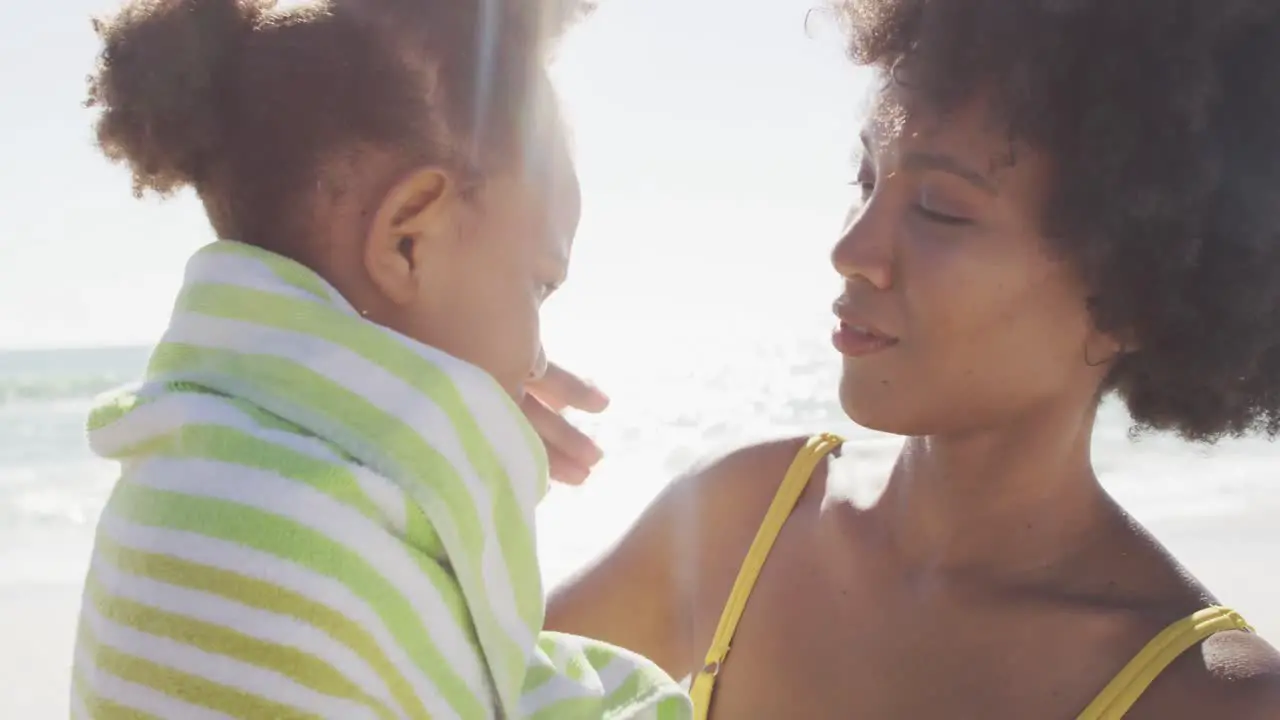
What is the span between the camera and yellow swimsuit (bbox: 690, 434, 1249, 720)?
4.94 ft

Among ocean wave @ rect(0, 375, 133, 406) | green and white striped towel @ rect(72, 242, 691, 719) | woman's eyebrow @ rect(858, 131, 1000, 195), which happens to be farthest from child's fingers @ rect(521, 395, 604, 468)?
ocean wave @ rect(0, 375, 133, 406)

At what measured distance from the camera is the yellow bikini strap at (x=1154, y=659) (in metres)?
1.50

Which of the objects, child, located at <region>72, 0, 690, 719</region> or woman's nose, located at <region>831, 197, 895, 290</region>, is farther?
woman's nose, located at <region>831, 197, 895, 290</region>

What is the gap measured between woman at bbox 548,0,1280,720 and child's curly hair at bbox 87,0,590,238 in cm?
68

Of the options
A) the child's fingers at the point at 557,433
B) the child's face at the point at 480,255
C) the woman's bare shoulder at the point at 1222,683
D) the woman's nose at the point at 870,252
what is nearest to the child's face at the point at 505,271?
the child's face at the point at 480,255

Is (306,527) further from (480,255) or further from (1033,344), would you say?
(1033,344)

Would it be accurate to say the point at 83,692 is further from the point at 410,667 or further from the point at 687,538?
the point at 687,538

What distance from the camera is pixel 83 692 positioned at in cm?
114

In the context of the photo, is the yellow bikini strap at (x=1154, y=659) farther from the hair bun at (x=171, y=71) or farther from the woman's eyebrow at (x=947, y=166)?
the hair bun at (x=171, y=71)

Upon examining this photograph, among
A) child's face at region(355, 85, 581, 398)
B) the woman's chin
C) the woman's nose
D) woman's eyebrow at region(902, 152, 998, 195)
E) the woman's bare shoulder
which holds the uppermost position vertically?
woman's eyebrow at region(902, 152, 998, 195)

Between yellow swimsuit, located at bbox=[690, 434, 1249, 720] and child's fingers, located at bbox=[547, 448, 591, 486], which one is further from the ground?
child's fingers, located at bbox=[547, 448, 591, 486]

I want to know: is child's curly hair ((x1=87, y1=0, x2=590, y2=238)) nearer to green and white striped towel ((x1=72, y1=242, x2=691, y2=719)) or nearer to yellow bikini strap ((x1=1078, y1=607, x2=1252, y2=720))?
green and white striped towel ((x1=72, y1=242, x2=691, y2=719))

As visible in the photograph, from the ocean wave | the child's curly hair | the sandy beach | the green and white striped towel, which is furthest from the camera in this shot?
the ocean wave

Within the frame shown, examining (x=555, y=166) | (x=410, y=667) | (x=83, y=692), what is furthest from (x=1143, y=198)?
(x=83, y=692)
